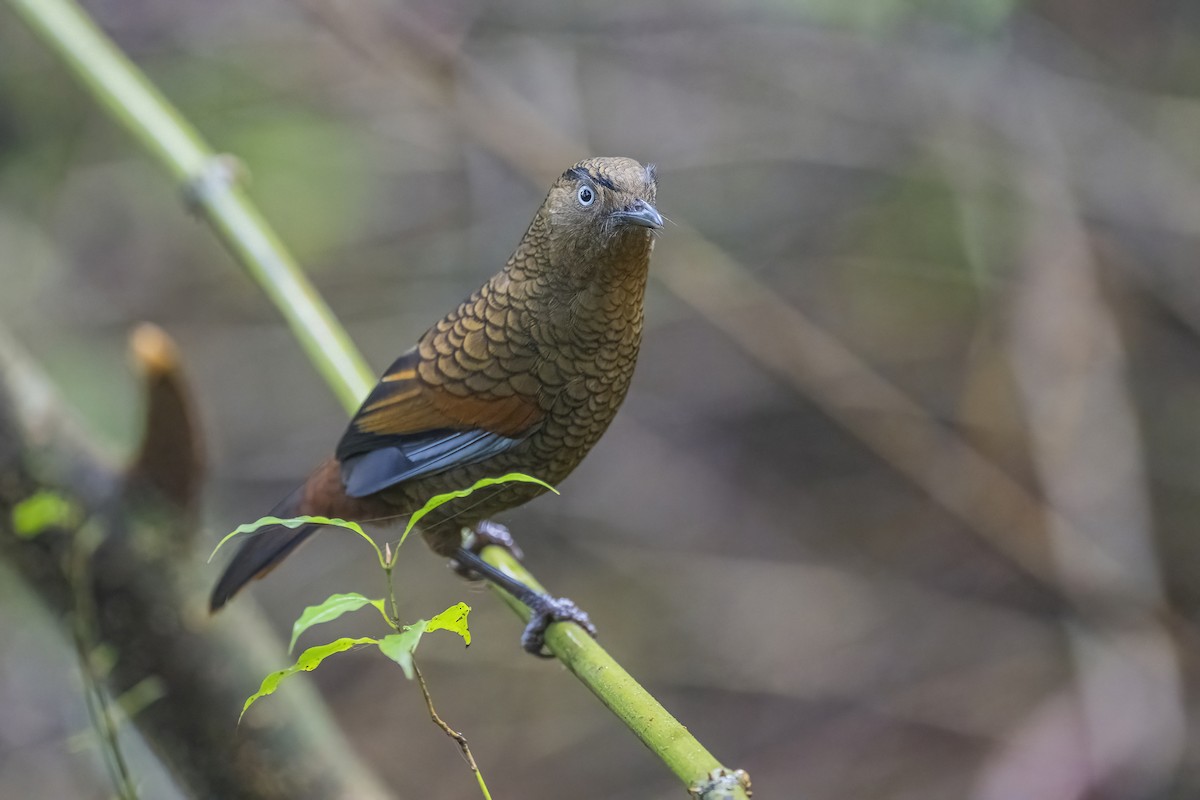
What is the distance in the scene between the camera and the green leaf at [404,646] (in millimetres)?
1236

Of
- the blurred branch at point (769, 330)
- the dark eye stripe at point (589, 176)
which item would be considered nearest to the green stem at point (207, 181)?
the dark eye stripe at point (589, 176)

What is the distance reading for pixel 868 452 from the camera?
6504 mm

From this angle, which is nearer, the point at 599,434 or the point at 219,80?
the point at 599,434

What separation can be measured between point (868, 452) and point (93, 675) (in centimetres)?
497

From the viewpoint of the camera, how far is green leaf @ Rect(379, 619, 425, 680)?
4.06 feet

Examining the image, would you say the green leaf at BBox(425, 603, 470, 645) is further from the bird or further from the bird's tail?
the bird's tail

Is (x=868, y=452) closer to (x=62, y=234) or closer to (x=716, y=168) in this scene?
(x=716, y=168)

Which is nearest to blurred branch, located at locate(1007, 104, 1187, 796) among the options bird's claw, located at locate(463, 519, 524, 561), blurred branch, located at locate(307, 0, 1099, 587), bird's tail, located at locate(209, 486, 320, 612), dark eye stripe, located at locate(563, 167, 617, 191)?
Answer: blurred branch, located at locate(307, 0, 1099, 587)

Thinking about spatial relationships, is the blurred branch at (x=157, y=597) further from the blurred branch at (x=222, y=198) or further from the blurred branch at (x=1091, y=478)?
the blurred branch at (x=1091, y=478)

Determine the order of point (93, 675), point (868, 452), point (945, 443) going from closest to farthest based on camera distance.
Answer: point (93, 675), point (945, 443), point (868, 452)

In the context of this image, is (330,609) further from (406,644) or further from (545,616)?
(545,616)

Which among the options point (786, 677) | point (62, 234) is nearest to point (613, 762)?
point (786, 677)

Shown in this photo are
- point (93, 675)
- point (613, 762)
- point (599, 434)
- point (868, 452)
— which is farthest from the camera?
point (868, 452)

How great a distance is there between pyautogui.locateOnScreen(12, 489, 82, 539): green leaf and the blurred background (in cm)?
215
